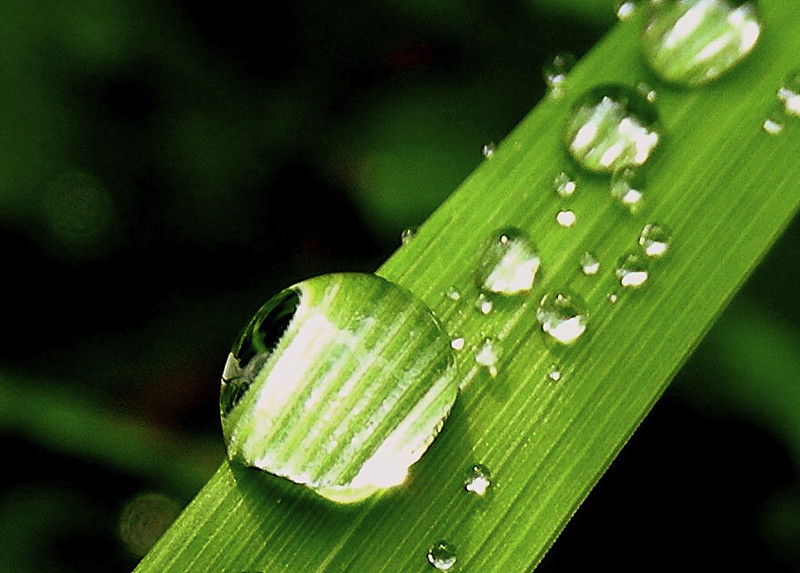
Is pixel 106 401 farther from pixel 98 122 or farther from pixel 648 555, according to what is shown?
pixel 648 555

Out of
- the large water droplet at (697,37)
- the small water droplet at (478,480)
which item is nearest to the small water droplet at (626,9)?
the large water droplet at (697,37)

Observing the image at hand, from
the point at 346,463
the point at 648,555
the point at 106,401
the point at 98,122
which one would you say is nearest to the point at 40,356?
the point at 106,401

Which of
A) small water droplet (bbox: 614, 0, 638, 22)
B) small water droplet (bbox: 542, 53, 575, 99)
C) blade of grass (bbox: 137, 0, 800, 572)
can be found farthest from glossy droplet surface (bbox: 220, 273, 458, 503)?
small water droplet (bbox: 614, 0, 638, 22)

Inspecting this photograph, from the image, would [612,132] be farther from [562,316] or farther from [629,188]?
[562,316]

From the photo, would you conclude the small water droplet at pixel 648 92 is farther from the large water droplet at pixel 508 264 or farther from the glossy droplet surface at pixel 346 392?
the glossy droplet surface at pixel 346 392

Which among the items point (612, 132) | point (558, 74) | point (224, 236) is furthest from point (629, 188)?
point (224, 236)

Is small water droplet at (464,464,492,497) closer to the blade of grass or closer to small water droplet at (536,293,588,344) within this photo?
the blade of grass
